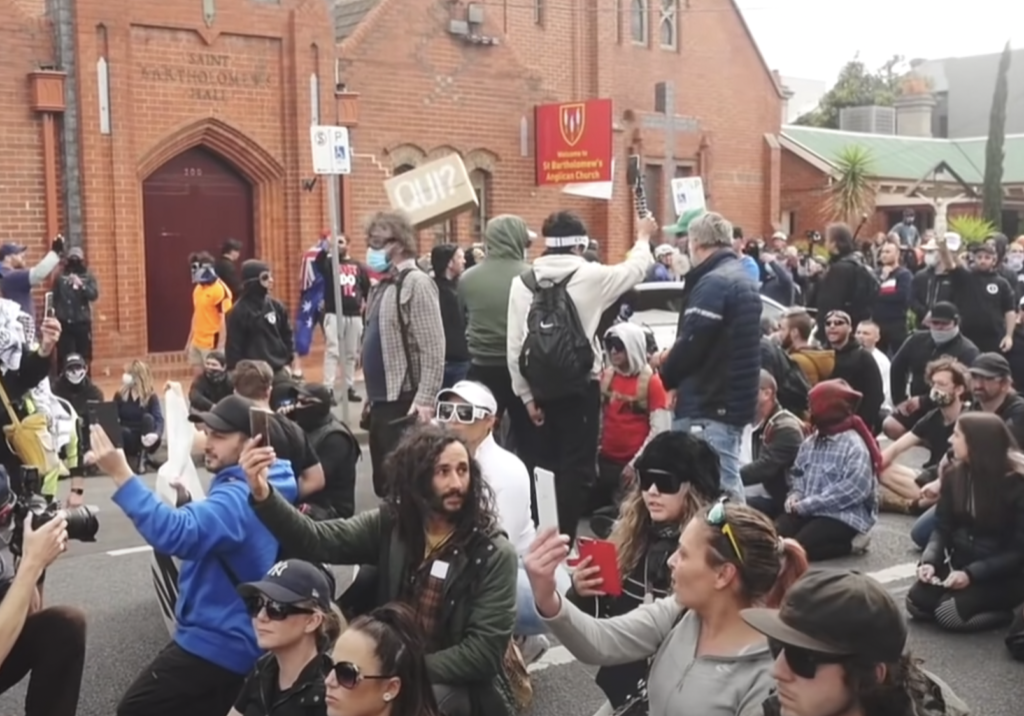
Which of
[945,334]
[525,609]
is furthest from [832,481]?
[525,609]

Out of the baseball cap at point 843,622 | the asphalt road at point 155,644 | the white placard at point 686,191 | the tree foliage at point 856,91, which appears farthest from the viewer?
the tree foliage at point 856,91

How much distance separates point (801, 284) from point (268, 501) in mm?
17592

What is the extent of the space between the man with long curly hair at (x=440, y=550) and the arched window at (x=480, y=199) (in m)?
15.9

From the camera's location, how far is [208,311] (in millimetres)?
13375

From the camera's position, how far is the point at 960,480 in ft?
21.1

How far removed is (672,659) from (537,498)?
0.59m

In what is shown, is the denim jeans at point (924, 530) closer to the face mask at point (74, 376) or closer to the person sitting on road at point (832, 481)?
the person sitting on road at point (832, 481)

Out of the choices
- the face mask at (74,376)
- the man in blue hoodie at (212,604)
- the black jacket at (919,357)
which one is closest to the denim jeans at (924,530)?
the black jacket at (919,357)

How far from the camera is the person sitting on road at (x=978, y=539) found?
6.28 m

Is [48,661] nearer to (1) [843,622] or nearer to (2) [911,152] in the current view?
(1) [843,622]

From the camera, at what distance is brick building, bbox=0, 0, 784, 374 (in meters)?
15.2

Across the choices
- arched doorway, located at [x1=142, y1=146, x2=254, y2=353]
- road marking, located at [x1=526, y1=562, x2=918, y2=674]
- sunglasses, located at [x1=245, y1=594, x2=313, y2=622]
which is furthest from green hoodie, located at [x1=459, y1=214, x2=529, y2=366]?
arched doorway, located at [x1=142, y1=146, x2=254, y2=353]

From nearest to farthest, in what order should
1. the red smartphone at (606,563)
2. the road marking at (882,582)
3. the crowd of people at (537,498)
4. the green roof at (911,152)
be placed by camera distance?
the crowd of people at (537,498) < the red smartphone at (606,563) < the road marking at (882,582) < the green roof at (911,152)

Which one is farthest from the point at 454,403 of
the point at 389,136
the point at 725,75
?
the point at 725,75
